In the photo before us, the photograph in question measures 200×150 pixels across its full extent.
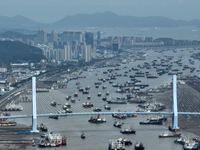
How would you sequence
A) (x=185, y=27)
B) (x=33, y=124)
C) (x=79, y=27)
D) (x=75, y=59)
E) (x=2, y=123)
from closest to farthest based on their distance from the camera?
1. (x=33, y=124)
2. (x=2, y=123)
3. (x=75, y=59)
4. (x=185, y=27)
5. (x=79, y=27)

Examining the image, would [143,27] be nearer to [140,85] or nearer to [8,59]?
[8,59]

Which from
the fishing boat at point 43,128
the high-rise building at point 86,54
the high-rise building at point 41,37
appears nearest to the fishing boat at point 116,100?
the fishing boat at point 43,128

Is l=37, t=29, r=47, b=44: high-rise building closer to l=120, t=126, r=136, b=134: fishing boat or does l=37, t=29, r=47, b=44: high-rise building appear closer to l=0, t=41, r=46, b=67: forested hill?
l=0, t=41, r=46, b=67: forested hill

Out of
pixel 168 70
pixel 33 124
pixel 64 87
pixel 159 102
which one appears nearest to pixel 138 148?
pixel 33 124

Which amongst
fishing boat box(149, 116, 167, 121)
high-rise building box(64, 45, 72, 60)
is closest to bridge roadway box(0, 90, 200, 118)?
fishing boat box(149, 116, 167, 121)

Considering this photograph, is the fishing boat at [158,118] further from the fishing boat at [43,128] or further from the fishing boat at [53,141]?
the fishing boat at [53,141]

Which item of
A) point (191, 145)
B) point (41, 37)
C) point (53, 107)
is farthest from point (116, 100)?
point (41, 37)
